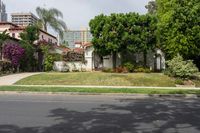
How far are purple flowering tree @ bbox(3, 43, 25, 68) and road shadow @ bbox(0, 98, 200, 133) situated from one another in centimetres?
2434

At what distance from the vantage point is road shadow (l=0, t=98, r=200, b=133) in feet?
35.5

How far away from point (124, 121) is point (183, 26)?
82.3ft

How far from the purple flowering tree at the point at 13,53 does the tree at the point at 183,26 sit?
12.9m

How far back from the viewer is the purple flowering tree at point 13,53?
128ft

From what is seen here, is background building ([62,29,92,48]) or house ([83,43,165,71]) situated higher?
background building ([62,29,92,48])

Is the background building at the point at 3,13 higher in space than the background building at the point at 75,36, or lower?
higher

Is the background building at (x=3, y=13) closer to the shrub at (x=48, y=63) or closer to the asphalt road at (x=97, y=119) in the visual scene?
the shrub at (x=48, y=63)

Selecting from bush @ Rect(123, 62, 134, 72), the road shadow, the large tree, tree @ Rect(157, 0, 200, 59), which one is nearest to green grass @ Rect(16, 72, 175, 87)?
tree @ Rect(157, 0, 200, 59)

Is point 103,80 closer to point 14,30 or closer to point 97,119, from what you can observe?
point 97,119

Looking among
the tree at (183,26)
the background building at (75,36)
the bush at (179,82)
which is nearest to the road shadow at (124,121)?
the bush at (179,82)

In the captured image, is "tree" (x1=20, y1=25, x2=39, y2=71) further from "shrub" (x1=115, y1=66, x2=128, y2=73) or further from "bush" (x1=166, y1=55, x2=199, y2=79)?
"bush" (x1=166, y1=55, x2=199, y2=79)

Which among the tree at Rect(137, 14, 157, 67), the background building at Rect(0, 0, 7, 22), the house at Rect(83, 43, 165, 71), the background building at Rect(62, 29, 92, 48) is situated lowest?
the house at Rect(83, 43, 165, 71)

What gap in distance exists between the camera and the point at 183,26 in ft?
119

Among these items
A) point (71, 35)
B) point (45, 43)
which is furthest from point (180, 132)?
point (71, 35)
